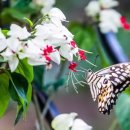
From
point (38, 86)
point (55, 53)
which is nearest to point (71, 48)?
point (55, 53)

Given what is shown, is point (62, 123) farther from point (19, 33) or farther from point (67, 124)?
point (19, 33)

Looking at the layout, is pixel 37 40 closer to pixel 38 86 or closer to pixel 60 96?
pixel 38 86

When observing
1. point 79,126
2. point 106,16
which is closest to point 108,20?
point 106,16

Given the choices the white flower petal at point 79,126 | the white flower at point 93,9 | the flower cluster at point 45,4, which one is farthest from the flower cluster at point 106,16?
the white flower petal at point 79,126

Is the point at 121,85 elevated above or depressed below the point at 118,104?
above

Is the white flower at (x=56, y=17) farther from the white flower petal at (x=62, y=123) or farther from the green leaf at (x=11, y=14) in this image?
the green leaf at (x=11, y=14)

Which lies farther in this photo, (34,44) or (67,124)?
(67,124)
